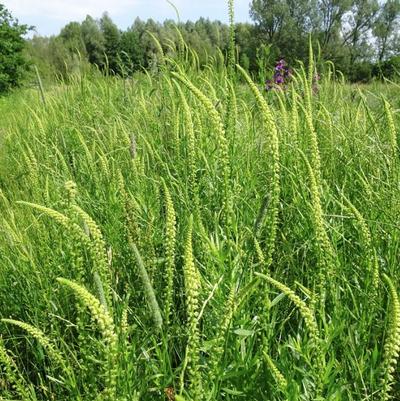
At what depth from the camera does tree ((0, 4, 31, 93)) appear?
53.1 feet

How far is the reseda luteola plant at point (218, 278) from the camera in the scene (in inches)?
47.3

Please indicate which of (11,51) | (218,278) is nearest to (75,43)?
(218,278)

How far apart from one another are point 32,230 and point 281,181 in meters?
1.33

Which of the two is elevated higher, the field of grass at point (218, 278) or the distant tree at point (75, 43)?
the distant tree at point (75, 43)

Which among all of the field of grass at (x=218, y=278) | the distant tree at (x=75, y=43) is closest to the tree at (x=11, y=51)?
the distant tree at (x=75, y=43)

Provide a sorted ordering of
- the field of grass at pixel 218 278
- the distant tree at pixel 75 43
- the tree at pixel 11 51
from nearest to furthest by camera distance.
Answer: the field of grass at pixel 218 278
the distant tree at pixel 75 43
the tree at pixel 11 51

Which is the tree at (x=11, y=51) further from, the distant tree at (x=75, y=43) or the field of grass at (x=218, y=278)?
the field of grass at (x=218, y=278)

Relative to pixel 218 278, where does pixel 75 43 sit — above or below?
above

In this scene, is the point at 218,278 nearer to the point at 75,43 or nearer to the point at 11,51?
the point at 75,43

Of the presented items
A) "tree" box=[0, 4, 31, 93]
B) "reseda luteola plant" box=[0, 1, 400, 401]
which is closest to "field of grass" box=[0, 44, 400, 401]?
"reseda luteola plant" box=[0, 1, 400, 401]

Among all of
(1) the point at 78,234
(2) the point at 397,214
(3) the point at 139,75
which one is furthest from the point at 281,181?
(3) the point at 139,75

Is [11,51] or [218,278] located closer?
[218,278]

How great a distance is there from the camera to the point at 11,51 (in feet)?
54.3

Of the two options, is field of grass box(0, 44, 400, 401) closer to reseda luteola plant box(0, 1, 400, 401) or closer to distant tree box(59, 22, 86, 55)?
reseda luteola plant box(0, 1, 400, 401)
